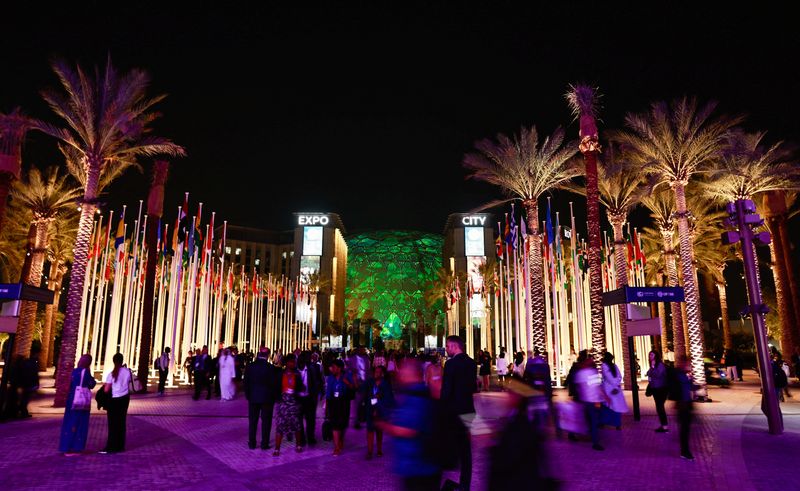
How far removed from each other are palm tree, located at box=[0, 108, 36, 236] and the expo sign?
7378 cm

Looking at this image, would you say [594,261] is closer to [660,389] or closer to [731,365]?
[660,389]

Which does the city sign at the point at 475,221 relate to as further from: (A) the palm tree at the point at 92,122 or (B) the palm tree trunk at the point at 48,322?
(A) the palm tree at the point at 92,122

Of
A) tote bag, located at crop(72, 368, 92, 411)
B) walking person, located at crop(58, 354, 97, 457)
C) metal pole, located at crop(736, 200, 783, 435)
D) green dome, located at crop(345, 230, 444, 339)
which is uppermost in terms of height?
green dome, located at crop(345, 230, 444, 339)

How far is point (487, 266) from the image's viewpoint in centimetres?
6031

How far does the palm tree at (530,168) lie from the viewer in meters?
25.9

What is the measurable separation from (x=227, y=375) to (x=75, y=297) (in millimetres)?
5647

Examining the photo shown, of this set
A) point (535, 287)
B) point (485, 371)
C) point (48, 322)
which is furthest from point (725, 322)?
point (48, 322)

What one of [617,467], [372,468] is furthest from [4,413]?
[617,467]

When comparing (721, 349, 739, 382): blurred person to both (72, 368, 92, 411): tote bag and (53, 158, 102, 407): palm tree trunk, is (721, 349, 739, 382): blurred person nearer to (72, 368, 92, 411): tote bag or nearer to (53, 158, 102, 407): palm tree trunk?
(72, 368, 92, 411): tote bag

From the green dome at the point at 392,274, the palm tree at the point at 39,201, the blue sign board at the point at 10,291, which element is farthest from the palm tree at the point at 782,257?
the green dome at the point at 392,274

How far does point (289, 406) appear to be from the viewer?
10.3 m

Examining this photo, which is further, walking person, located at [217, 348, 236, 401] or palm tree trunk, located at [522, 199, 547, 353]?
palm tree trunk, located at [522, 199, 547, 353]

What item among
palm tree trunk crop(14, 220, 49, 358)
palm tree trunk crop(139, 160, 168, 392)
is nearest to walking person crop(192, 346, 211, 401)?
palm tree trunk crop(139, 160, 168, 392)

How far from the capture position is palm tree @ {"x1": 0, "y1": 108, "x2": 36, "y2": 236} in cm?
1908
